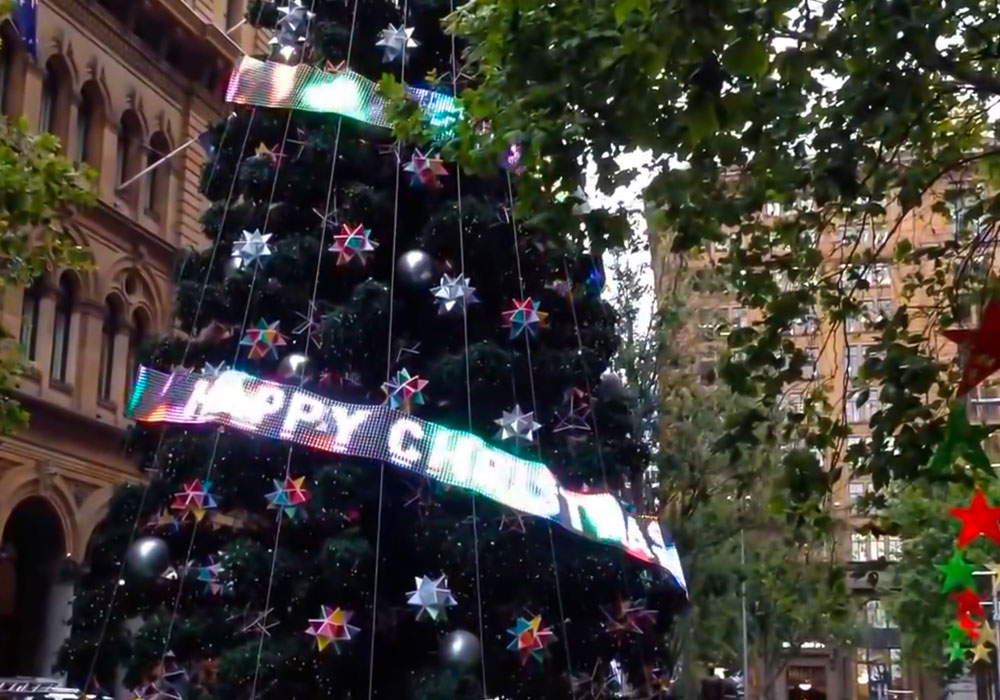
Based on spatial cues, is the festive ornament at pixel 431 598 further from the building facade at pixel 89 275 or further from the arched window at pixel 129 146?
the arched window at pixel 129 146

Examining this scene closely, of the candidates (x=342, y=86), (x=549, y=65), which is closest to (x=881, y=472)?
(x=549, y=65)

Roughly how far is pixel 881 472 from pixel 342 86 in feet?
16.5

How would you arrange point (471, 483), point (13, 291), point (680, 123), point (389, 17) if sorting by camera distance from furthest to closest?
point (13, 291)
point (389, 17)
point (471, 483)
point (680, 123)

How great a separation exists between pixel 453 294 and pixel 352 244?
860 millimetres

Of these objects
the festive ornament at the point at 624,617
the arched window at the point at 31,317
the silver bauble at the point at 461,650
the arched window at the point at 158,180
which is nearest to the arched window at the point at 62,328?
the arched window at the point at 31,317

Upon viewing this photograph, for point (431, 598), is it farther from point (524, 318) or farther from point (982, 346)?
point (982, 346)

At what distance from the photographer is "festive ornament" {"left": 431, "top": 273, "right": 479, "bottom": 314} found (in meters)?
10.1

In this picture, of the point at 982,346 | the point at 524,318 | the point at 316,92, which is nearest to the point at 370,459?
the point at 524,318

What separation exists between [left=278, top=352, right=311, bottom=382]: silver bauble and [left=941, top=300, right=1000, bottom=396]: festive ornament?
15.2ft

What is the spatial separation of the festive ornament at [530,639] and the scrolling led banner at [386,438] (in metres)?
0.76

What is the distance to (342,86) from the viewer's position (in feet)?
35.1

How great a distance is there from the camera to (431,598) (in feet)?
30.7

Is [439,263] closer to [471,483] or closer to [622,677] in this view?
[471,483]

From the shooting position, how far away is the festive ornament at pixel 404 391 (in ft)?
32.4
